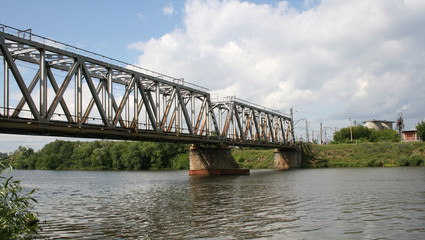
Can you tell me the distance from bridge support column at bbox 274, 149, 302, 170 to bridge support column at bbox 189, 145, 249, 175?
3571 centimetres

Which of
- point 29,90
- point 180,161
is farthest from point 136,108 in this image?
point 180,161

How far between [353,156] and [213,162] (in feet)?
148

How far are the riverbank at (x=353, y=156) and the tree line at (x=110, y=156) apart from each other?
72.9ft

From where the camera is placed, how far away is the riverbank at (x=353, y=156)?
83688 millimetres

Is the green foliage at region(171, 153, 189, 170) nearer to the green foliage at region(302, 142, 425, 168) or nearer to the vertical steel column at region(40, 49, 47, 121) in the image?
the green foliage at region(302, 142, 425, 168)

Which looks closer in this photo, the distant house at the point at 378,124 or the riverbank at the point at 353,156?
the riverbank at the point at 353,156

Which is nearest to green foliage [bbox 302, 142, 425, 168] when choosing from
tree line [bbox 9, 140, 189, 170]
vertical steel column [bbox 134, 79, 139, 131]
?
tree line [bbox 9, 140, 189, 170]

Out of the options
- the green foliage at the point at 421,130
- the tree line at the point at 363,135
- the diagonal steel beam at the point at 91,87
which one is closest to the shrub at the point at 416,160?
the green foliage at the point at 421,130

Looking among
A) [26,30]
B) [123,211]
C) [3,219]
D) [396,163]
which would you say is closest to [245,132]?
[396,163]

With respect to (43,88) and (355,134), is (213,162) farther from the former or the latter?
(355,134)

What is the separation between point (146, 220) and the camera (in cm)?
1755

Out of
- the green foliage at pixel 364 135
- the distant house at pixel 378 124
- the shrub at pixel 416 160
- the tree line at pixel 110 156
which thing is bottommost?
the shrub at pixel 416 160

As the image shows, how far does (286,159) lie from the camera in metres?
97.8

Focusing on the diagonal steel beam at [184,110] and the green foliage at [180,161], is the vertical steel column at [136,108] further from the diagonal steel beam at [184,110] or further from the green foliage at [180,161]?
the green foliage at [180,161]
